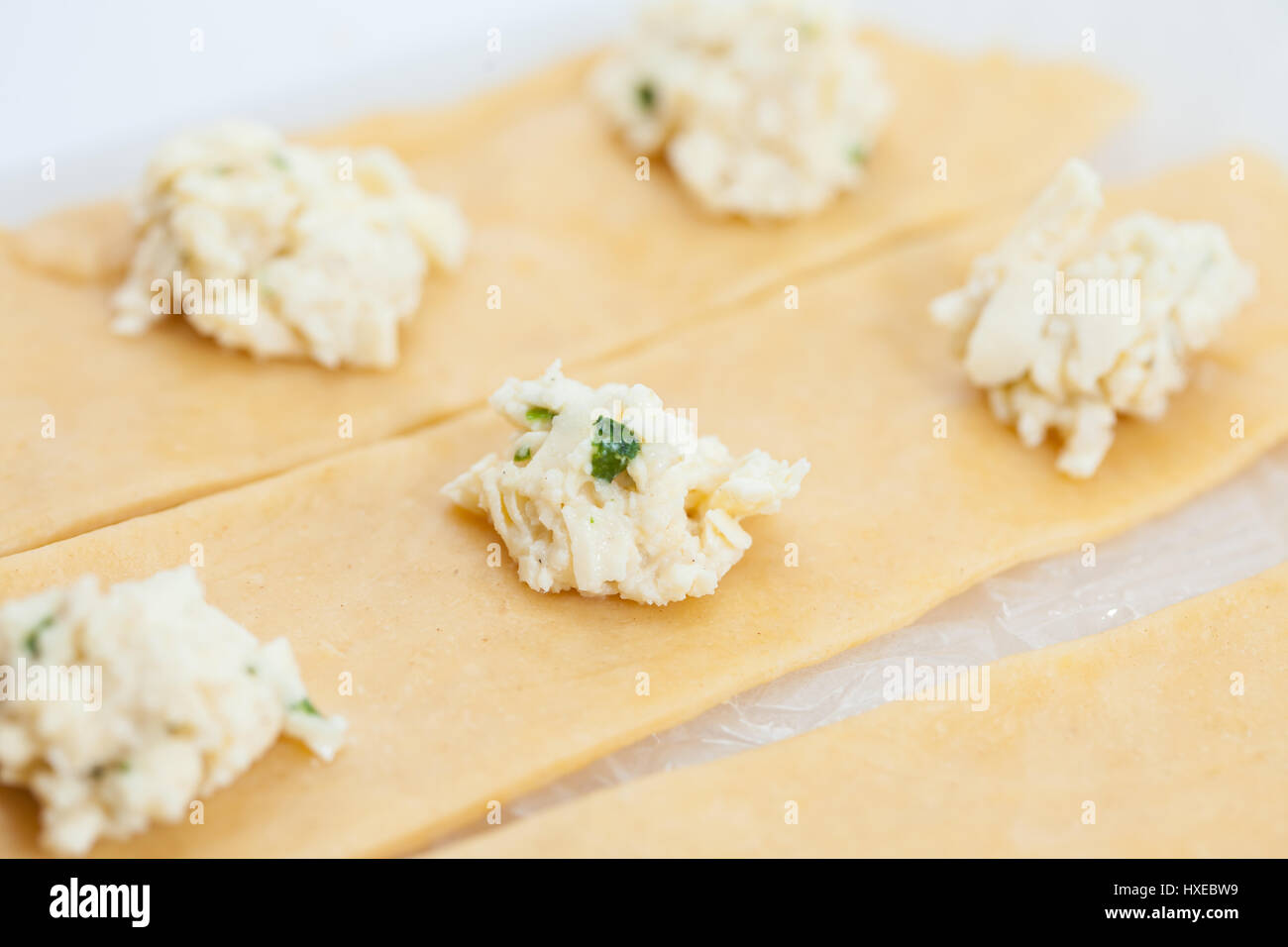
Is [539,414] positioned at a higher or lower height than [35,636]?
higher

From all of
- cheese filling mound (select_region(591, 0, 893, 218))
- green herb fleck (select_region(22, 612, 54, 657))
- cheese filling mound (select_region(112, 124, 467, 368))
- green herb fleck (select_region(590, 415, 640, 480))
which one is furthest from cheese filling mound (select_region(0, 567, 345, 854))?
cheese filling mound (select_region(591, 0, 893, 218))

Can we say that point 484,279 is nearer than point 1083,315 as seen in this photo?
No

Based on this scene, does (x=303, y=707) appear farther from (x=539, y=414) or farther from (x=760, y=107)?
(x=760, y=107)

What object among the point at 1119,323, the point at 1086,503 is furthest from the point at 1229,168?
the point at 1086,503

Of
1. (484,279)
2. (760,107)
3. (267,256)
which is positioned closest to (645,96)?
(760,107)

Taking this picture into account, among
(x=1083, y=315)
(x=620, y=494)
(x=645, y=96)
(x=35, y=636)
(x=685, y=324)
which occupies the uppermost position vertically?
(x=645, y=96)

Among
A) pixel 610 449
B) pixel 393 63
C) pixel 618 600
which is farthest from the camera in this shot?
pixel 393 63

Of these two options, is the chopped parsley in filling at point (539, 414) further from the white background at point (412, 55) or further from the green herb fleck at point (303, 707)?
the white background at point (412, 55)
